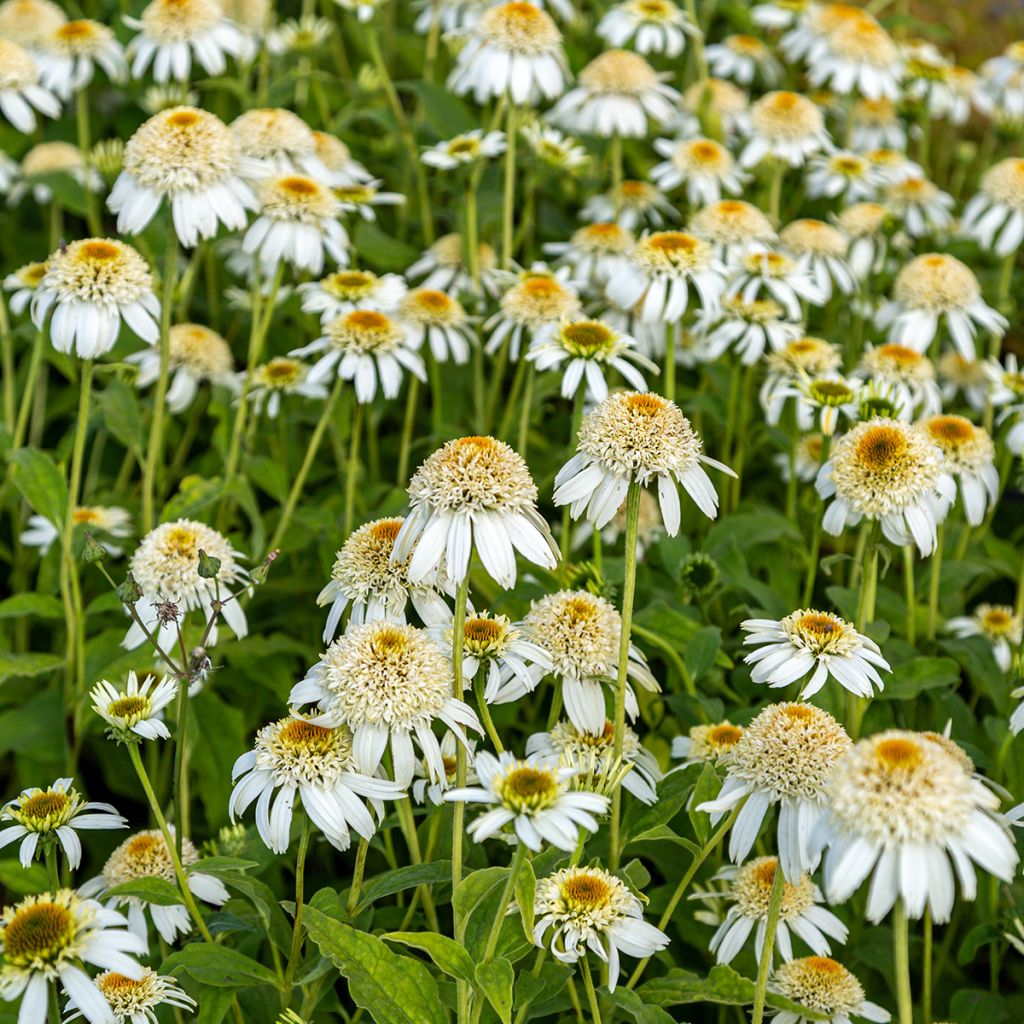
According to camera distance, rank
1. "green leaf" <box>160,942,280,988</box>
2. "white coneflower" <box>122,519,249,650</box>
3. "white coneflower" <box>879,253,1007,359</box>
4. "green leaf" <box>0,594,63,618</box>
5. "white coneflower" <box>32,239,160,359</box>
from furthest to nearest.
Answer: "white coneflower" <box>879,253,1007,359</box> → "green leaf" <box>0,594,63,618</box> → "white coneflower" <box>32,239,160,359</box> → "white coneflower" <box>122,519,249,650</box> → "green leaf" <box>160,942,280,988</box>

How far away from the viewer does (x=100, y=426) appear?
273 centimetres

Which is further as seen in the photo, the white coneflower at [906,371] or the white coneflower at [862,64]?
the white coneflower at [862,64]

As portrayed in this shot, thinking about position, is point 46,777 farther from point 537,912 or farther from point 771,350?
point 771,350

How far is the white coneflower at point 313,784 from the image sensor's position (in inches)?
58.1

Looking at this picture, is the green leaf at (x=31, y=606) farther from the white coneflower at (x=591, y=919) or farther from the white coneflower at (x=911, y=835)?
the white coneflower at (x=911, y=835)

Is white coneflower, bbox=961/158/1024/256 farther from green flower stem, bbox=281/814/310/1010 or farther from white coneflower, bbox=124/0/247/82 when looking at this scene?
green flower stem, bbox=281/814/310/1010

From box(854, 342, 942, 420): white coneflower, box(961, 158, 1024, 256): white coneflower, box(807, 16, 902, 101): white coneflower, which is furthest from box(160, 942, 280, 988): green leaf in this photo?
box(807, 16, 902, 101): white coneflower

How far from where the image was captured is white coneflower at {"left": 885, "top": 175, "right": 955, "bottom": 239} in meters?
3.46

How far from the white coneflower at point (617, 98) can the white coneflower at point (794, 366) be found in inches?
30.9

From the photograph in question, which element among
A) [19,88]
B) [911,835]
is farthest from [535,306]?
[911,835]

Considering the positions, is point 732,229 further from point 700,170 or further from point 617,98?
point 617,98

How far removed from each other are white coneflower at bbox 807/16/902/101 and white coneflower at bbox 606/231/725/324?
4.20ft

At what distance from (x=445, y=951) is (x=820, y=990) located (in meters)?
0.57

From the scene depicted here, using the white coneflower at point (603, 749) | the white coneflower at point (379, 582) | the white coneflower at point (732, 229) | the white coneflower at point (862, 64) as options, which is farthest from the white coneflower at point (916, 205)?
the white coneflower at point (379, 582)
